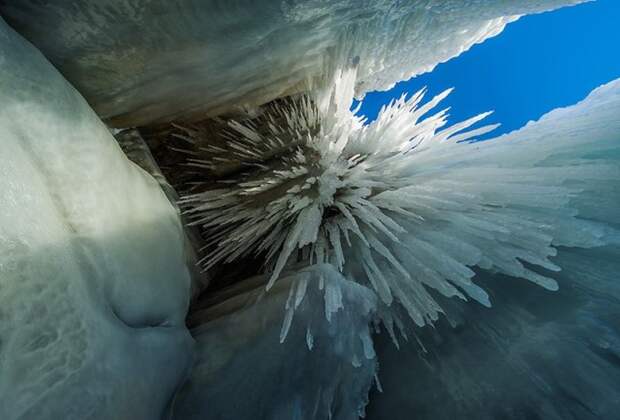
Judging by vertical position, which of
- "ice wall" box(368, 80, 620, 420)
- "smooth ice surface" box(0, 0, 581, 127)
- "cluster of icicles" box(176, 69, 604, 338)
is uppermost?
"smooth ice surface" box(0, 0, 581, 127)

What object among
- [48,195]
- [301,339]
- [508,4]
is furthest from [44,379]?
[508,4]

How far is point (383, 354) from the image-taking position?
1342 mm

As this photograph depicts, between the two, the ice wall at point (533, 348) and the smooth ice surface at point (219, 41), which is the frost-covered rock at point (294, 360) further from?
the smooth ice surface at point (219, 41)

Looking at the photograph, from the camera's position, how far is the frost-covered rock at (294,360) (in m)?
1.05

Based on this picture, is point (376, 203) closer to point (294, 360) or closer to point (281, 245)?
point (281, 245)

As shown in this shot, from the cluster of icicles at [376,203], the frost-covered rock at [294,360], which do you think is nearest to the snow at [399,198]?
the cluster of icicles at [376,203]

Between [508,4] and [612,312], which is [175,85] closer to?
[508,4]

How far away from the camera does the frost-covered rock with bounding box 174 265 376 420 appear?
1.05m

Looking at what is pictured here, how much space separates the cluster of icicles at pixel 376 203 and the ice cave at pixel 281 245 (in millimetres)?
11

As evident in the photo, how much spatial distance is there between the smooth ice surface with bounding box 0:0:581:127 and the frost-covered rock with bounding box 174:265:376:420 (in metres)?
0.79

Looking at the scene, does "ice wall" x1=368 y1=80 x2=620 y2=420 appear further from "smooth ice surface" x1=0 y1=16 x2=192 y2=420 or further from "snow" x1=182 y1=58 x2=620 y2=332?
"smooth ice surface" x1=0 y1=16 x2=192 y2=420

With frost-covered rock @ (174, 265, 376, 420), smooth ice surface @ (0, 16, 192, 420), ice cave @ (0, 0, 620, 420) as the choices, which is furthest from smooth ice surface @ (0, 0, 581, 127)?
frost-covered rock @ (174, 265, 376, 420)

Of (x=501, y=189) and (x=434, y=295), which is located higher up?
(x=501, y=189)

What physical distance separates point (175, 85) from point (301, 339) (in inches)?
38.3
